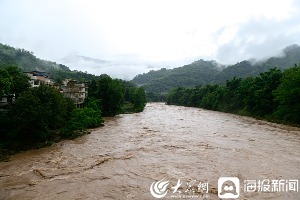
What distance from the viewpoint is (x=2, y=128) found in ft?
69.2

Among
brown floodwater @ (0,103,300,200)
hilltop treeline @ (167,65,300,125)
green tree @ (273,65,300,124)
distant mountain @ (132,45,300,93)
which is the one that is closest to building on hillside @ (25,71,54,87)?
brown floodwater @ (0,103,300,200)

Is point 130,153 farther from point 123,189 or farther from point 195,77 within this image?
point 195,77

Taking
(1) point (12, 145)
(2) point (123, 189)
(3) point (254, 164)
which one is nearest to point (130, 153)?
(2) point (123, 189)

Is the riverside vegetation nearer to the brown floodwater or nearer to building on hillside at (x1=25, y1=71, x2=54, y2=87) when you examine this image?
the brown floodwater

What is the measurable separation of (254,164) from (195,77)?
17199cm

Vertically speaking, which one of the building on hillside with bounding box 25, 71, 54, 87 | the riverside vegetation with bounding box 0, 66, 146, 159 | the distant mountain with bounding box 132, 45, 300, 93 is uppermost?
the distant mountain with bounding box 132, 45, 300, 93

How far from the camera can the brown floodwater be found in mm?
10984

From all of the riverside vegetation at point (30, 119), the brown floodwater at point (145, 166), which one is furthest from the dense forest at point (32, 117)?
the brown floodwater at point (145, 166)

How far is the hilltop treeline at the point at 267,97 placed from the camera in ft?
100

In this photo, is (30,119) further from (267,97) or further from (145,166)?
(267,97)

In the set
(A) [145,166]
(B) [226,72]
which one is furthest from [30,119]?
(B) [226,72]

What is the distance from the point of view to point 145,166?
14.4 meters

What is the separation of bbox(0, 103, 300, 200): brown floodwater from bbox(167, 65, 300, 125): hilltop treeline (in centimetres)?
1000

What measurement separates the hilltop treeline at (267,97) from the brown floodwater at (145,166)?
10.00 m
